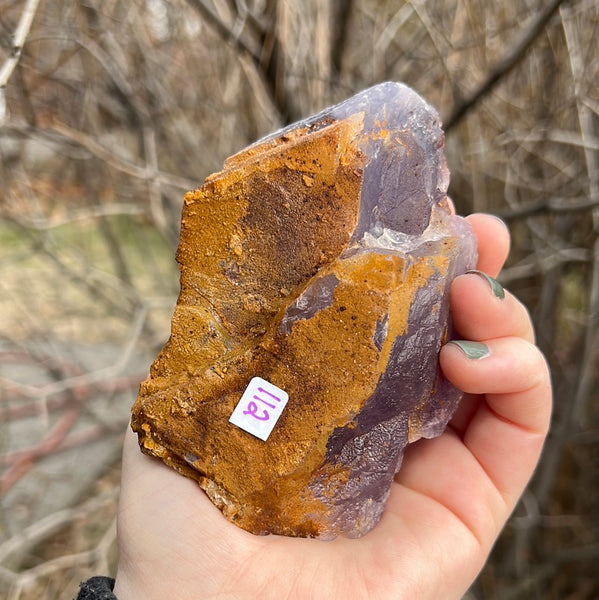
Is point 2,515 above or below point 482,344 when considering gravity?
below

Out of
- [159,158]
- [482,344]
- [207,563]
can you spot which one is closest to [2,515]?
[159,158]

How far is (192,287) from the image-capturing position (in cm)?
111

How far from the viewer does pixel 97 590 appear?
98cm

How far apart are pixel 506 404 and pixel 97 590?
82 centimetres

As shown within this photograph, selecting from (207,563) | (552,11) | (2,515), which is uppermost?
(552,11)

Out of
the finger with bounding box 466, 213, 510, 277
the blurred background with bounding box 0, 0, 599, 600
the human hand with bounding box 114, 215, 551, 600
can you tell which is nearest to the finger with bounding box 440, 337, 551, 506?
the human hand with bounding box 114, 215, 551, 600

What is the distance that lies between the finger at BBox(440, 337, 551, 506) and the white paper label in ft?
1.03

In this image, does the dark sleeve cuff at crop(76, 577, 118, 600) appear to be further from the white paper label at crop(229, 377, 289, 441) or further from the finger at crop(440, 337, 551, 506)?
the finger at crop(440, 337, 551, 506)

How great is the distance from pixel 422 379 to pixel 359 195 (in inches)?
13.6

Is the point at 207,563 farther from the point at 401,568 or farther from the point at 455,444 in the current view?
the point at 455,444

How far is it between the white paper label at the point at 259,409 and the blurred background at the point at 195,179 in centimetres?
145

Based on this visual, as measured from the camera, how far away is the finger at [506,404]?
106 centimetres

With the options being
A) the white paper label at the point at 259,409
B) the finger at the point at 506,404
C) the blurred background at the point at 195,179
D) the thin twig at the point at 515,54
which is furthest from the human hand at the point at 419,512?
the blurred background at the point at 195,179

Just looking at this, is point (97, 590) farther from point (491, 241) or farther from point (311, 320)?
point (491, 241)
